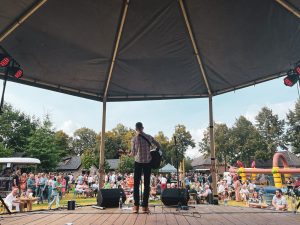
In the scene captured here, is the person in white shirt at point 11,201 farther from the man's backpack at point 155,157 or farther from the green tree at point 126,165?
the green tree at point 126,165

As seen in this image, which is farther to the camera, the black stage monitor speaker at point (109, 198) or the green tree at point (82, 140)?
the green tree at point (82, 140)

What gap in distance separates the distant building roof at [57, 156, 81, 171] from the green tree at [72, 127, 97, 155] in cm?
2326

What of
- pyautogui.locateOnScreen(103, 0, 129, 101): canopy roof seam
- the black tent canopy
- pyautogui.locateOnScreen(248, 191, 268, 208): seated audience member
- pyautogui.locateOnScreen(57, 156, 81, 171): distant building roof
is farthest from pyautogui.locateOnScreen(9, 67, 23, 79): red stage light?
pyautogui.locateOnScreen(57, 156, 81, 171): distant building roof

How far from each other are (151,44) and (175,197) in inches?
162

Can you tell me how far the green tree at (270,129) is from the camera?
2163 inches

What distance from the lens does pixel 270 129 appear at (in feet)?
188

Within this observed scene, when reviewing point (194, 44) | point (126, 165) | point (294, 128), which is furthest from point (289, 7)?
point (294, 128)

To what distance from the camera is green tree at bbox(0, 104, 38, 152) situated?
144ft

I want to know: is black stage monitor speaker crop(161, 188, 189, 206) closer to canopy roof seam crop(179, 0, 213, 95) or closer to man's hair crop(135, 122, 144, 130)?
man's hair crop(135, 122, 144, 130)

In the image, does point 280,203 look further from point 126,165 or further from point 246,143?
point 246,143

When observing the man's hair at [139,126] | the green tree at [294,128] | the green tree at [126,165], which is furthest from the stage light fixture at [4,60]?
the green tree at [294,128]

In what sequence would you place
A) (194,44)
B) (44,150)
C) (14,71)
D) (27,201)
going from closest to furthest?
(14,71)
(194,44)
(27,201)
(44,150)

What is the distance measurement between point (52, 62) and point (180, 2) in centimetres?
379

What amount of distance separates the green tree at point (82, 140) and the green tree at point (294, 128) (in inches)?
2130
